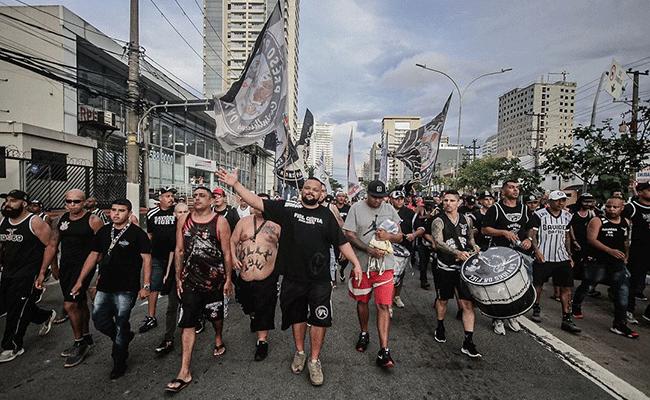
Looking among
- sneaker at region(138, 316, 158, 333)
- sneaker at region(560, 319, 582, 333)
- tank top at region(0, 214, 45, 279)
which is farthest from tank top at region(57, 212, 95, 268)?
sneaker at region(560, 319, 582, 333)

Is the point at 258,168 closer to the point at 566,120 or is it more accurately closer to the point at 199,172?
the point at 199,172

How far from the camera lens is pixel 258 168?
139 ft

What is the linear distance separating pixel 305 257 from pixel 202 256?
3.37 feet

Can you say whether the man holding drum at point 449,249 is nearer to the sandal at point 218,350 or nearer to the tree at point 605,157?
the sandal at point 218,350

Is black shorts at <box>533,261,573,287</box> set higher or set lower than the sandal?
higher

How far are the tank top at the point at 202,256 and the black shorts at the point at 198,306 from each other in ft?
0.19

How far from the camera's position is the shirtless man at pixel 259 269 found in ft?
11.7

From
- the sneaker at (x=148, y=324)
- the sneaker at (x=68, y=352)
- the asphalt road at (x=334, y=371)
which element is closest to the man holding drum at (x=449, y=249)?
the asphalt road at (x=334, y=371)

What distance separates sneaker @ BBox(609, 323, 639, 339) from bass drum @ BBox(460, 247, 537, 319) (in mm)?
2006

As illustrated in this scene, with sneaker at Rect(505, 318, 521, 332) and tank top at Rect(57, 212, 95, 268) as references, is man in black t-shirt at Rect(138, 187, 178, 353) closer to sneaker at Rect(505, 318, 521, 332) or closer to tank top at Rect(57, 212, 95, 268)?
tank top at Rect(57, 212, 95, 268)

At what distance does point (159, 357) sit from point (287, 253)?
1.79m

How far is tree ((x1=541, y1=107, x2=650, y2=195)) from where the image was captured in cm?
838

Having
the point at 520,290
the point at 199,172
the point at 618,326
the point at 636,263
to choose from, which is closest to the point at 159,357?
the point at 520,290

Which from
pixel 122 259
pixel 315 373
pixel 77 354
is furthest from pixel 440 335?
pixel 77 354
